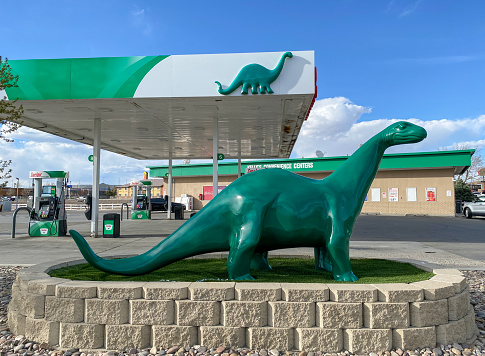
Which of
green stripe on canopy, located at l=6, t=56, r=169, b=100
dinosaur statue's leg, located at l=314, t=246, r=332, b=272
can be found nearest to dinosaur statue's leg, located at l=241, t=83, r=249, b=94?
green stripe on canopy, located at l=6, t=56, r=169, b=100

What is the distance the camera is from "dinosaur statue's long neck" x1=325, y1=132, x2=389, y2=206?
14.6 ft

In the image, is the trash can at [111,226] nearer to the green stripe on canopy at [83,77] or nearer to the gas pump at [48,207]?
the gas pump at [48,207]

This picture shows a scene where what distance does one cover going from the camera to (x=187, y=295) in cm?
336

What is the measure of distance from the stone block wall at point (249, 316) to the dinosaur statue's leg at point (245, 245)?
582 millimetres

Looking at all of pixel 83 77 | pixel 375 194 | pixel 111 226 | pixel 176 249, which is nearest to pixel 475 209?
pixel 375 194

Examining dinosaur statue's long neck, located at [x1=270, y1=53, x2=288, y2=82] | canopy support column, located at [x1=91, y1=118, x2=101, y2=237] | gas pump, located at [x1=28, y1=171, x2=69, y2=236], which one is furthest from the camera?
gas pump, located at [x1=28, y1=171, x2=69, y2=236]

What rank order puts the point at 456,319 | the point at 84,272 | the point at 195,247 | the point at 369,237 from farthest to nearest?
the point at 369,237 → the point at 84,272 → the point at 195,247 → the point at 456,319

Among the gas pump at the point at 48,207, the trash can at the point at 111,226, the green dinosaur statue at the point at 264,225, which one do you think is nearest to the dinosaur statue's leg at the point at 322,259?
the green dinosaur statue at the point at 264,225

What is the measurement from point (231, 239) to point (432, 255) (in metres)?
6.56

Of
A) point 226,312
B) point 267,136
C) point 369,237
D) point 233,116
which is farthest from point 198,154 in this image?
point 226,312

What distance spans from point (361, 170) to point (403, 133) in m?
0.64

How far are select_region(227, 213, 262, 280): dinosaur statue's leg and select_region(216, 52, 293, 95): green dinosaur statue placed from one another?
5296 millimetres

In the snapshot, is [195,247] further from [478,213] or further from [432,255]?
[478,213]

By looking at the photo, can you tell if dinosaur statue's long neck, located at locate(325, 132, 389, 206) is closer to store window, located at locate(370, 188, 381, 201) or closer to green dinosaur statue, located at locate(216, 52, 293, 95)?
green dinosaur statue, located at locate(216, 52, 293, 95)
